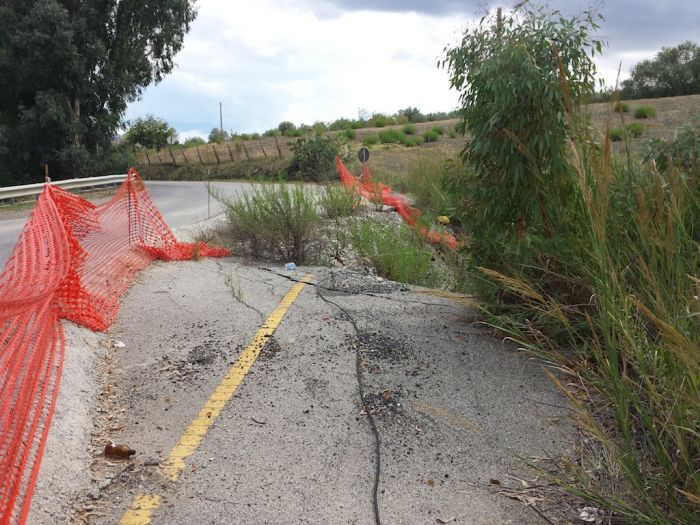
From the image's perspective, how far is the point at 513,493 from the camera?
326 cm

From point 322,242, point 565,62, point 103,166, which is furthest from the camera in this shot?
point 103,166

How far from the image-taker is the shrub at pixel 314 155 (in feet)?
96.5

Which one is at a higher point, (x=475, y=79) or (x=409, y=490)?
(x=475, y=79)

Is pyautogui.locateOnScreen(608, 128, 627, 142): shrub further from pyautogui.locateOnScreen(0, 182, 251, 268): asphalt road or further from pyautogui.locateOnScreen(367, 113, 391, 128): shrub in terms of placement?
pyautogui.locateOnScreen(367, 113, 391, 128): shrub

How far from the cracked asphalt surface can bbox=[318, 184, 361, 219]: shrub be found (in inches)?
243

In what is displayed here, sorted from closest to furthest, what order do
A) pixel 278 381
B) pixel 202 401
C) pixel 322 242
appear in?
pixel 202 401 < pixel 278 381 < pixel 322 242

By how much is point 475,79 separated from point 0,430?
393cm

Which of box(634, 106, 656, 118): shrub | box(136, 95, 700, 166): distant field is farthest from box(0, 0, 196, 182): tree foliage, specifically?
box(634, 106, 656, 118): shrub

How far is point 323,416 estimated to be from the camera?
4.10 m

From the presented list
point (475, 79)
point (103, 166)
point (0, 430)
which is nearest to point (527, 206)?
point (475, 79)

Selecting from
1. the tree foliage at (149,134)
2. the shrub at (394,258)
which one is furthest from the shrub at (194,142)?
the shrub at (394,258)

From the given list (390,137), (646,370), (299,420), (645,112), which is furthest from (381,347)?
(390,137)

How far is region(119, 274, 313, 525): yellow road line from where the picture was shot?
315 centimetres

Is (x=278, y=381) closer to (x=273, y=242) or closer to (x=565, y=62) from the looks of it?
(x=565, y=62)
